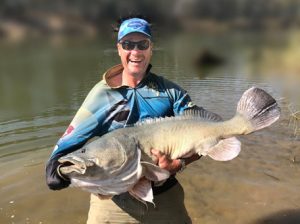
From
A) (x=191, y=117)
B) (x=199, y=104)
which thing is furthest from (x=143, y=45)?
(x=199, y=104)

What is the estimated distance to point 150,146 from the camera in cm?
322

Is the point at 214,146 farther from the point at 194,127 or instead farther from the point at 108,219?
the point at 108,219

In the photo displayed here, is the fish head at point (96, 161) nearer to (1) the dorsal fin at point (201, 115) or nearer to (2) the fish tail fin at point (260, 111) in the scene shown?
(1) the dorsal fin at point (201, 115)

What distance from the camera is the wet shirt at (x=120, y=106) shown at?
356 centimetres

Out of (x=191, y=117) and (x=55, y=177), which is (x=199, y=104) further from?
(x=55, y=177)

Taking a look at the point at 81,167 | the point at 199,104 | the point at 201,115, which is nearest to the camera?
the point at 81,167

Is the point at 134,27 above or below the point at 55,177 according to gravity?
above

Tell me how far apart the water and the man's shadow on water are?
13 mm

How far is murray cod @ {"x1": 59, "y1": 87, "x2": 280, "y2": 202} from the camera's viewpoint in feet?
9.78

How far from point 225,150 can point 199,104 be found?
865 cm

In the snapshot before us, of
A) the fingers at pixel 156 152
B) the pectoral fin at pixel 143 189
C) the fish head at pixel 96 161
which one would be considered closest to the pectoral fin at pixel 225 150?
the fingers at pixel 156 152

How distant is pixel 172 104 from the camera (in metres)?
3.70

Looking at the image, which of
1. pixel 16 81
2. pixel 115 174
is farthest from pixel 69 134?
pixel 16 81

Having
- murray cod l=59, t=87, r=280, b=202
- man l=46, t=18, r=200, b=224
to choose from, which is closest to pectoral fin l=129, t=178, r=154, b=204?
murray cod l=59, t=87, r=280, b=202
